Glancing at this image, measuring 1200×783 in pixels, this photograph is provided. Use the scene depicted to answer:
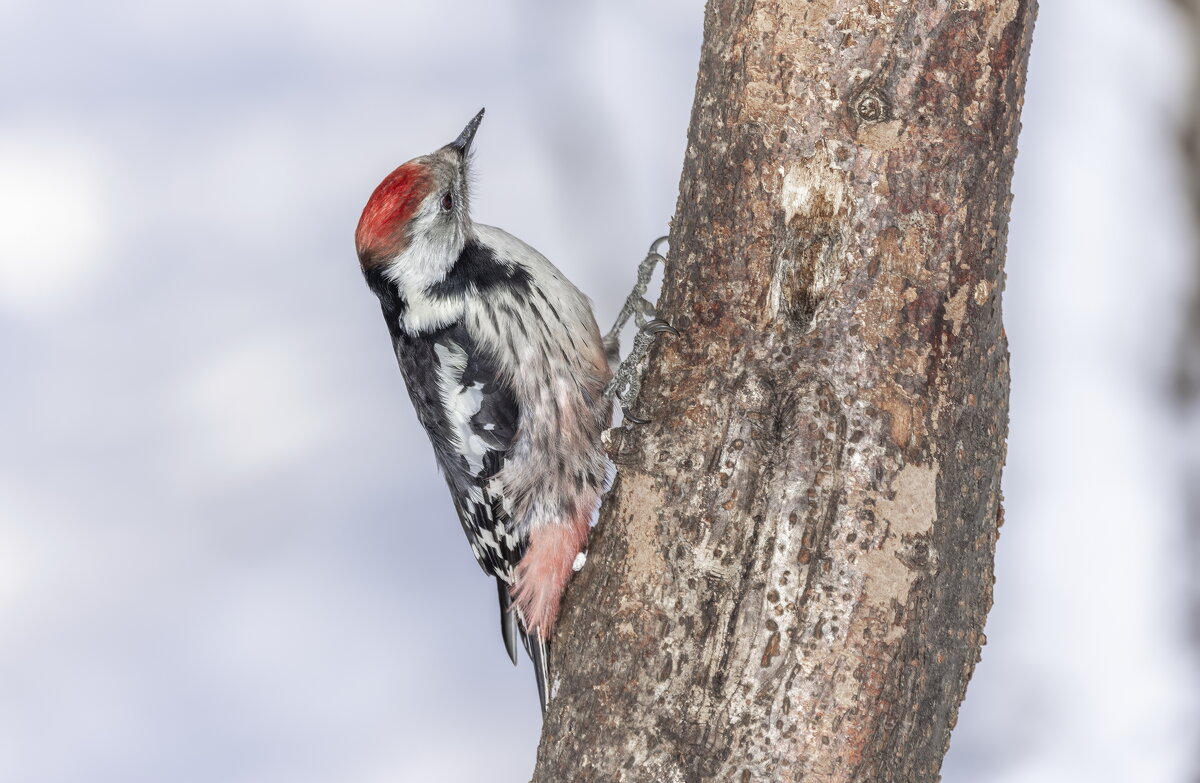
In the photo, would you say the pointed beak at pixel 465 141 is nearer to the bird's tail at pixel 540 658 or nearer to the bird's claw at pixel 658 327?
the bird's claw at pixel 658 327

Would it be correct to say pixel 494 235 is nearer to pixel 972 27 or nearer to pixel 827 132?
pixel 827 132

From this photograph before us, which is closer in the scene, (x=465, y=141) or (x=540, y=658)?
(x=540, y=658)

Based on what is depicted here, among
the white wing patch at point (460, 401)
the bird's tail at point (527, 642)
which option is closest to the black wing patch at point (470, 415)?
the white wing patch at point (460, 401)

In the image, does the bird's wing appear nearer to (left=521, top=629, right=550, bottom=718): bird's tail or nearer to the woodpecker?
the woodpecker

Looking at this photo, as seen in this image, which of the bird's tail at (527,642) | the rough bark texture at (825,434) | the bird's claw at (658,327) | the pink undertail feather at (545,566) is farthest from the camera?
the bird's tail at (527,642)

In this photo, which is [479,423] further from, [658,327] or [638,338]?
[658,327]

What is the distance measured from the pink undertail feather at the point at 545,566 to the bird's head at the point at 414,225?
56cm

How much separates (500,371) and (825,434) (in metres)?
0.77

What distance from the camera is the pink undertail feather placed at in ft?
6.49

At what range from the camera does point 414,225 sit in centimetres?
217

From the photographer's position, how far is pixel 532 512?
6.83ft

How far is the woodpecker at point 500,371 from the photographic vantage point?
2.07m

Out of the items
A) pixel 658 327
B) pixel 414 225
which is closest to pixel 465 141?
pixel 414 225

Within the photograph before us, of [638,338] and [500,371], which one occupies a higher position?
[500,371]
